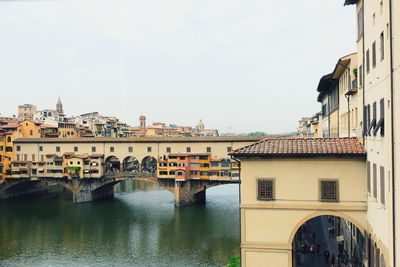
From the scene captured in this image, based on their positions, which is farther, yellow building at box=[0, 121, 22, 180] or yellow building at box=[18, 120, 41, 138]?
yellow building at box=[18, 120, 41, 138]

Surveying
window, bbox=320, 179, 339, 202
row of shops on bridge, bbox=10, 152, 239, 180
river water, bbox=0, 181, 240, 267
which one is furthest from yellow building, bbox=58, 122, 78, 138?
window, bbox=320, 179, 339, 202

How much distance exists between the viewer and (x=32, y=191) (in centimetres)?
6644

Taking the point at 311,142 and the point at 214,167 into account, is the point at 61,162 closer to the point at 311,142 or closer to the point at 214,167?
the point at 214,167

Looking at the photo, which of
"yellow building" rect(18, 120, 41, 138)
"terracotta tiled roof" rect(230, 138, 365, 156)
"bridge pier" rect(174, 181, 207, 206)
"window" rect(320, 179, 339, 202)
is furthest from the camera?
"yellow building" rect(18, 120, 41, 138)

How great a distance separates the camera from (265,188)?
17281 millimetres

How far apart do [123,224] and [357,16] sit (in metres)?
33.6

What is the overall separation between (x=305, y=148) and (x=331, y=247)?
15.6 m

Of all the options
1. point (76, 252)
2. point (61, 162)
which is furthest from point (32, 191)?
point (76, 252)

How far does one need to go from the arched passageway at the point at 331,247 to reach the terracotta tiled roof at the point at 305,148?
5041 millimetres

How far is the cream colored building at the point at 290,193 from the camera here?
16.6 metres

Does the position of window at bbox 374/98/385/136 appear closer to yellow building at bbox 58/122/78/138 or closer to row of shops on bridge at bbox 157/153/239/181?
row of shops on bridge at bbox 157/153/239/181

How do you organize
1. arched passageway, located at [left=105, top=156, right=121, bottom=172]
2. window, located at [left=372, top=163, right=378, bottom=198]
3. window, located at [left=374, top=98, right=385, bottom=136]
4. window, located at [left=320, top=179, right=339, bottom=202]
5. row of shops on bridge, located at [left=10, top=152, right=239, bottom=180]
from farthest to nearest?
arched passageway, located at [left=105, top=156, right=121, bottom=172]
row of shops on bridge, located at [left=10, top=152, right=239, bottom=180]
window, located at [left=320, top=179, right=339, bottom=202]
window, located at [left=372, top=163, right=378, bottom=198]
window, located at [left=374, top=98, right=385, bottom=136]

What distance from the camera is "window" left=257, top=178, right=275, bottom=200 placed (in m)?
17.2

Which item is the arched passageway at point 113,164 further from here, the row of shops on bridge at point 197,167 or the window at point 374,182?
the window at point 374,182
